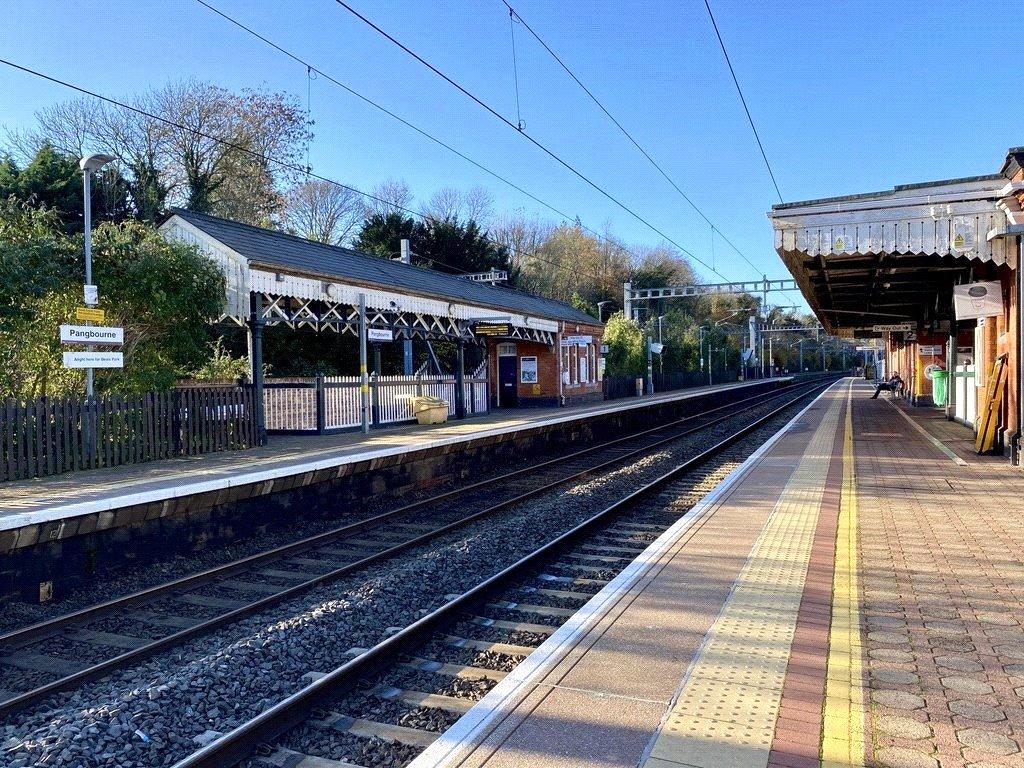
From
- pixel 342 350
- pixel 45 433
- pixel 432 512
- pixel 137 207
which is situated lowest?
pixel 432 512

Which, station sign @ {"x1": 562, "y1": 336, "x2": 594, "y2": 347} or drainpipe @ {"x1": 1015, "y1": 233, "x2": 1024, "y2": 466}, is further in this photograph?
station sign @ {"x1": 562, "y1": 336, "x2": 594, "y2": 347}

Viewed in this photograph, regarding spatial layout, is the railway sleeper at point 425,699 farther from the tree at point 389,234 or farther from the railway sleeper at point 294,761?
the tree at point 389,234

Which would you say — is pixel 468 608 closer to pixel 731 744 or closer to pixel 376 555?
pixel 376 555

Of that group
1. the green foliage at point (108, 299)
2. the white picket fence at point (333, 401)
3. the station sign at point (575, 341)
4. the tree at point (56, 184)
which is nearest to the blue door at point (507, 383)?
the station sign at point (575, 341)

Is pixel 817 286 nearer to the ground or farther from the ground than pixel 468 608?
farther from the ground

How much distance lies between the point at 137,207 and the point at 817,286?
25667mm

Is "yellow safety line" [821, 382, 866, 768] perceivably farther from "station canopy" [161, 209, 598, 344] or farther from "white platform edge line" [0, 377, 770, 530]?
"station canopy" [161, 209, 598, 344]

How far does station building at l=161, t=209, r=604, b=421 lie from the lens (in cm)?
1441

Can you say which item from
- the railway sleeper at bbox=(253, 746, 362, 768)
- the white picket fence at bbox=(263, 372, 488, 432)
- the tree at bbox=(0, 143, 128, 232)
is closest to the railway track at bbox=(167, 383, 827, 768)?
the railway sleeper at bbox=(253, 746, 362, 768)

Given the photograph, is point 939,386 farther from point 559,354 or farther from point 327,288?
point 327,288

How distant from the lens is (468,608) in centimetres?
604

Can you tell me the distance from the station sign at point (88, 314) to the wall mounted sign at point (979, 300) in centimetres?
1390

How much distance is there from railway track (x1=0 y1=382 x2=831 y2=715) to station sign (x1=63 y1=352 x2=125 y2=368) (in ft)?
14.6

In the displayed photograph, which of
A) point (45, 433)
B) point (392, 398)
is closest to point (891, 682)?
point (45, 433)
